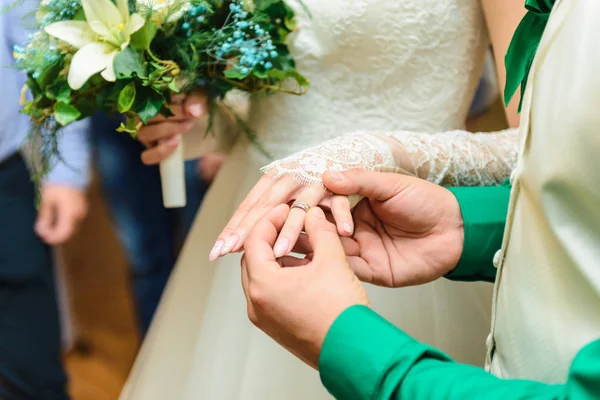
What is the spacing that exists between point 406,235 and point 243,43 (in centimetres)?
36

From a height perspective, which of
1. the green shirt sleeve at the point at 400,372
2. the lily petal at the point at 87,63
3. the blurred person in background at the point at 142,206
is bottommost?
the blurred person in background at the point at 142,206

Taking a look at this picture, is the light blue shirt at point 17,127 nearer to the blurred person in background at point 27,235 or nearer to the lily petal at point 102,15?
the blurred person in background at point 27,235

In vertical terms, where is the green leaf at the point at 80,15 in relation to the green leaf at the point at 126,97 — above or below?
above

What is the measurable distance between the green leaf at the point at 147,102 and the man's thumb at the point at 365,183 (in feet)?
0.91

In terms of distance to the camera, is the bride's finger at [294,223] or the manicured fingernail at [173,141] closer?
the bride's finger at [294,223]

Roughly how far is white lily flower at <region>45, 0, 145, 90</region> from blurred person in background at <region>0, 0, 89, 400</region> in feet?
1.25

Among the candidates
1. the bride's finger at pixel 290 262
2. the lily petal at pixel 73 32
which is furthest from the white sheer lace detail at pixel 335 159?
the lily petal at pixel 73 32

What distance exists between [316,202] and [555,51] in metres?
0.31

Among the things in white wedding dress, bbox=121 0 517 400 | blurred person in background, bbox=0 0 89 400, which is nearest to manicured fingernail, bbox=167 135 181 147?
white wedding dress, bbox=121 0 517 400

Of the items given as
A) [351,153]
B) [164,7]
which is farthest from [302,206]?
[164,7]

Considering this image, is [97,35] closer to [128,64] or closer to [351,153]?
[128,64]

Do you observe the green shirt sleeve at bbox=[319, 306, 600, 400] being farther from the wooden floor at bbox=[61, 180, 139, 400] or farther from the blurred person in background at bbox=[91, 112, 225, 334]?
the wooden floor at bbox=[61, 180, 139, 400]

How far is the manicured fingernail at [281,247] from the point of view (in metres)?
0.56

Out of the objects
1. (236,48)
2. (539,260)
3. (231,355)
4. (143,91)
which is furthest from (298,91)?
(539,260)
